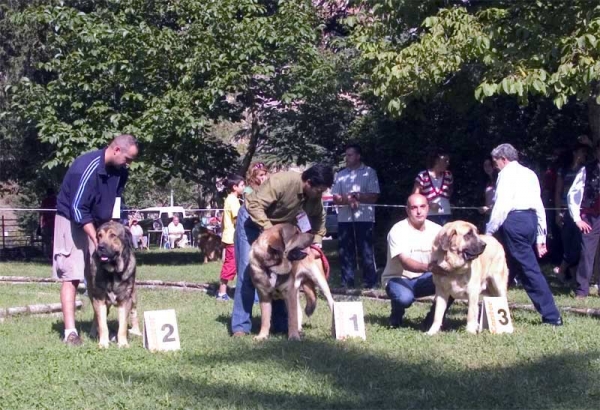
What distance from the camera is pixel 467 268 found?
28.0 ft

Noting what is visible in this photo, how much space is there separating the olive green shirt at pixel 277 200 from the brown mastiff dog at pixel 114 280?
120 centimetres

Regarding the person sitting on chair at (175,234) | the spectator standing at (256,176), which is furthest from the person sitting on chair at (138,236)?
the spectator standing at (256,176)

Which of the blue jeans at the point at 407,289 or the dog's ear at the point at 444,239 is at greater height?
the dog's ear at the point at 444,239

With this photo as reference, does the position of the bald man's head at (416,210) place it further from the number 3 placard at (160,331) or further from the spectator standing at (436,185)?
the spectator standing at (436,185)

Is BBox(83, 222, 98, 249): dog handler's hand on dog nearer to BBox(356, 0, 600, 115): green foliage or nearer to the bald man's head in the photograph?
the bald man's head

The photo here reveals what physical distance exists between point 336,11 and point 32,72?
291 inches

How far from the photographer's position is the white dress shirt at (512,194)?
922 centimetres

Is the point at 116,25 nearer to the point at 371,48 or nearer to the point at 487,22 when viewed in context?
the point at 371,48

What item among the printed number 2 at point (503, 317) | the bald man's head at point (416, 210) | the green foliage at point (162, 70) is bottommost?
the printed number 2 at point (503, 317)

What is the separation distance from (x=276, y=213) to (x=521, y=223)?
243 cm

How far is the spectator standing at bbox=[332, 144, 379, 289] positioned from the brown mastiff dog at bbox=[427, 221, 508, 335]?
433 centimetres

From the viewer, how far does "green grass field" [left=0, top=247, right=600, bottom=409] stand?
6.32m

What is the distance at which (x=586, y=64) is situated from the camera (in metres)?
10.8

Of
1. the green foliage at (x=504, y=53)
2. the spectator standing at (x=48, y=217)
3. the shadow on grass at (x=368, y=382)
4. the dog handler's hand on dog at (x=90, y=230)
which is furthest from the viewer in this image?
the spectator standing at (x=48, y=217)
